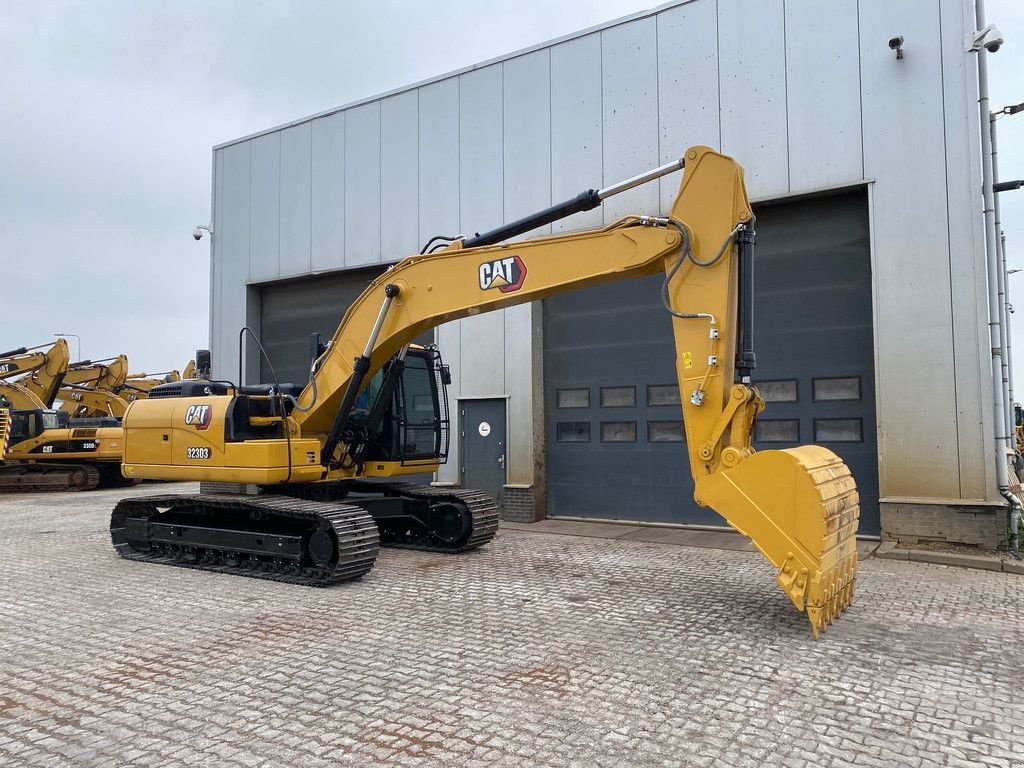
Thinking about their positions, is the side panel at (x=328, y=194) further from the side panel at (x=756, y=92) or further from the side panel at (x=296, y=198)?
the side panel at (x=756, y=92)

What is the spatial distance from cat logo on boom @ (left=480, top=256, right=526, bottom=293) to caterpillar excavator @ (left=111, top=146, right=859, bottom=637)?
1cm

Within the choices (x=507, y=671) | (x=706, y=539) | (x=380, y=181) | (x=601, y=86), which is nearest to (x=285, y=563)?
(x=507, y=671)

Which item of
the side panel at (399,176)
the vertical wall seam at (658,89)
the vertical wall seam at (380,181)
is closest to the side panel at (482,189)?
the side panel at (399,176)

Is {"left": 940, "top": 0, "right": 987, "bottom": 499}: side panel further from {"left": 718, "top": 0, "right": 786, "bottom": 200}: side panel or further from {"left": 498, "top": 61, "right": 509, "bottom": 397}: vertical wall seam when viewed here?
{"left": 498, "top": 61, "right": 509, "bottom": 397}: vertical wall seam

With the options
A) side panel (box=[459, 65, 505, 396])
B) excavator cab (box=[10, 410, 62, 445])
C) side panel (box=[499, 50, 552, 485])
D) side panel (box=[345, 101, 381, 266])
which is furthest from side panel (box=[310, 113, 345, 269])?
excavator cab (box=[10, 410, 62, 445])

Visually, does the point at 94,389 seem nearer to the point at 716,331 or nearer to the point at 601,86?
the point at 601,86

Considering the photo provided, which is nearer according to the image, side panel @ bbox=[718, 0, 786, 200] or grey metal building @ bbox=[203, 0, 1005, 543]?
grey metal building @ bbox=[203, 0, 1005, 543]

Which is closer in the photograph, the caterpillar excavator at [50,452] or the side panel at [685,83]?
the side panel at [685,83]

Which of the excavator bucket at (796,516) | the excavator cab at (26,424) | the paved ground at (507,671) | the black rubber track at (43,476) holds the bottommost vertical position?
the paved ground at (507,671)

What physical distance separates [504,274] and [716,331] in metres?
2.14

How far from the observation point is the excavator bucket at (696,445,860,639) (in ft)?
17.2

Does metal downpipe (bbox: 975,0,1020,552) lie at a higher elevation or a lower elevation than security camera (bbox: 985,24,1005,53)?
lower

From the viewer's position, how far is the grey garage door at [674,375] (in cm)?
988

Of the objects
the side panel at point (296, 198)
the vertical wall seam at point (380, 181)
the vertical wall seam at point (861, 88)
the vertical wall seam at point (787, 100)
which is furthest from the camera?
the side panel at point (296, 198)
